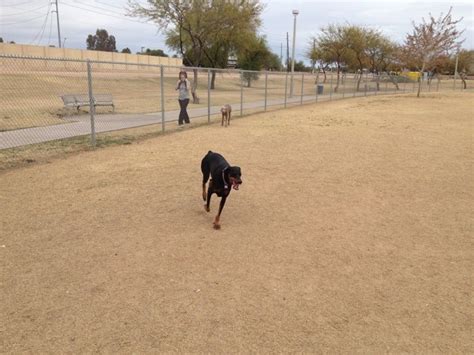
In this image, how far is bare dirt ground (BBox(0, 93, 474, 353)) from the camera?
9.73 ft

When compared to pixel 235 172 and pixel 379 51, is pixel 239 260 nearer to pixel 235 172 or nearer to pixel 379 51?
pixel 235 172

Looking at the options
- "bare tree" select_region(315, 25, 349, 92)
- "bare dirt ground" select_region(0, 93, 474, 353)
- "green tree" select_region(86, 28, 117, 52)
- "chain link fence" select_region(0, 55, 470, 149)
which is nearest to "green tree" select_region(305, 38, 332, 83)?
"bare tree" select_region(315, 25, 349, 92)

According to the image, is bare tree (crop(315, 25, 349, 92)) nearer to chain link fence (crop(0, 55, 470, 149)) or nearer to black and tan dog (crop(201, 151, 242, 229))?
chain link fence (crop(0, 55, 470, 149))

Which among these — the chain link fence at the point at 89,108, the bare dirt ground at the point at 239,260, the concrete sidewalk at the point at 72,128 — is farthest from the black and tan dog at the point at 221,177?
the concrete sidewalk at the point at 72,128

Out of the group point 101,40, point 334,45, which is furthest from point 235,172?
point 101,40

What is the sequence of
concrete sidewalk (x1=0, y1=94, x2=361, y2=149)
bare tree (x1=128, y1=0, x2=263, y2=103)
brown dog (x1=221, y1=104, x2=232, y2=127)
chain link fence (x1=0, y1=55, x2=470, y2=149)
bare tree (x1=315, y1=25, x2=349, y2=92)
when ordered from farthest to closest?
bare tree (x1=315, y1=25, x2=349, y2=92) < bare tree (x1=128, y1=0, x2=263, y2=103) < brown dog (x1=221, y1=104, x2=232, y2=127) < chain link fence (x1=0, y1=55, x2=470, y2=149) < concrete sidewalk (x1=0, y1=94, x2=361, y2=149)

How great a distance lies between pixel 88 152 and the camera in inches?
362

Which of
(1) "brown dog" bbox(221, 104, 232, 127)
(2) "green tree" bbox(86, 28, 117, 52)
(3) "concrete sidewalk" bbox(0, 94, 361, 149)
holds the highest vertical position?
(2) "green tree" bbox(86, 28, 117, 52)

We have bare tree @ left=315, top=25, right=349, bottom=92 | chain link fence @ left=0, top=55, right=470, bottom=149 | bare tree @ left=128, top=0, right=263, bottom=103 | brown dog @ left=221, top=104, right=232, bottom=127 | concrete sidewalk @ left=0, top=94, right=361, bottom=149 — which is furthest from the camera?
bare tree @ left=315, top=25, right=349, bottom=92

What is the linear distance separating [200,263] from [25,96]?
60.7ft

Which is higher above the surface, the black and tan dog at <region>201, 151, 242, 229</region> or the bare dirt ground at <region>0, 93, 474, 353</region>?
the black and tan dog at <region>201, 151, 242, 229</region>

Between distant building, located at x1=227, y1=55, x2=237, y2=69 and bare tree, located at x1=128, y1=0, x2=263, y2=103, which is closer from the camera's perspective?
bare tree, located at x1=128, y1=0, x2=263, y2=103

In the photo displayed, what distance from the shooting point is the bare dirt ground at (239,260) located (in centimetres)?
297

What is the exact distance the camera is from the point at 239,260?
408cm
